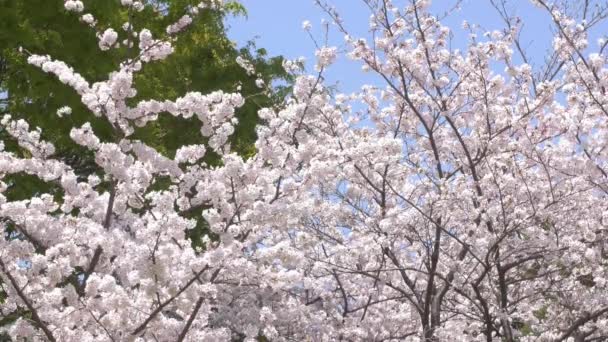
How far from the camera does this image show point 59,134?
8.59 metres

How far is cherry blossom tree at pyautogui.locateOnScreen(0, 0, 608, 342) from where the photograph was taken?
5.07m

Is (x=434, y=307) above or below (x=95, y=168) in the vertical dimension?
below

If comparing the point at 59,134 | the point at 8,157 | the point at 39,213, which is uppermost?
the point at 59,134

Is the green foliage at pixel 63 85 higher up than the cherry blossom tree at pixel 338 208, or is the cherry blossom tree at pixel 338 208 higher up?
the green foliage at pixel 63 85

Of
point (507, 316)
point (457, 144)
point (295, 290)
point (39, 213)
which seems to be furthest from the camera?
point (295, 290)

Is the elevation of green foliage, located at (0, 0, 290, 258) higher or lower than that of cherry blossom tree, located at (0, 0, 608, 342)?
higher

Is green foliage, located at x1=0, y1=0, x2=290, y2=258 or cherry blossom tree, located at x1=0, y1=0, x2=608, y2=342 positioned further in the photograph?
green foliage, located at x1=0, y1=0, x2=290, y2=258

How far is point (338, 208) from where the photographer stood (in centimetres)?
786

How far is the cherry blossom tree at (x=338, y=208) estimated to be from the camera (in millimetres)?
5066

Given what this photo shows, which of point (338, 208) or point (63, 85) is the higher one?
point (63, 85)

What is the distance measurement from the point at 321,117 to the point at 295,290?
251cm

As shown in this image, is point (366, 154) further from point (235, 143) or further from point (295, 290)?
point (235, 143)

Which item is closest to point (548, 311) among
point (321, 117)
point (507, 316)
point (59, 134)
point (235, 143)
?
point (507, 316)

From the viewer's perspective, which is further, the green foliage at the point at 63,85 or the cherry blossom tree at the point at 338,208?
the green foliage at the point at 63,85
